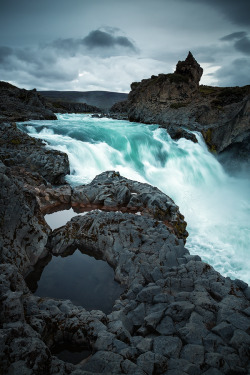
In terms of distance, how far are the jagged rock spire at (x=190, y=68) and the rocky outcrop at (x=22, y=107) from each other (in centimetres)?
3912

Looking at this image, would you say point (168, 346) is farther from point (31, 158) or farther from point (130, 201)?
point (31, 158)

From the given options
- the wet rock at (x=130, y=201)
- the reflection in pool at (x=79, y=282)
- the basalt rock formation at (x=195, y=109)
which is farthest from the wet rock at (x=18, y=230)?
the basalt rock formation at (x=195, y=109)

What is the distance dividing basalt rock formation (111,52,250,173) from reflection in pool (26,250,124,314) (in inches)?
1217

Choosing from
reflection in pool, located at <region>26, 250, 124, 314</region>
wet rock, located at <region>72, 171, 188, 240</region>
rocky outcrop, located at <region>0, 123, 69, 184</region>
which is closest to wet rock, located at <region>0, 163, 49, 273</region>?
reflection in pool, located at <region>26, 250, 124, 314</region>

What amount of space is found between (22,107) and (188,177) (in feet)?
130

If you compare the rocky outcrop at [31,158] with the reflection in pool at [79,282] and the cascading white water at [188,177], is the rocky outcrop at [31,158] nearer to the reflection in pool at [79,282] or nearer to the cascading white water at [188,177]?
the cascading white water at [188,177]

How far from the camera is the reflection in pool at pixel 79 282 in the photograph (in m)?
8.91

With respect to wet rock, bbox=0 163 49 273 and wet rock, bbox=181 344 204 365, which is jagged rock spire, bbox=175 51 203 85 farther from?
wet rock, bbox=181 344 204 365

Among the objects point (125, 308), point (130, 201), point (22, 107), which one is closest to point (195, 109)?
point (22, 107)

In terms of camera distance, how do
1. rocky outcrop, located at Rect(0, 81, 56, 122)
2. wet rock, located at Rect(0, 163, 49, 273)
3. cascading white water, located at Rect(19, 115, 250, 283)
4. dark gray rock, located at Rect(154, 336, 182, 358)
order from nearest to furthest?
dark gray rock, located at Rect(154, 336, 182, 358), wet rock, located at Rect(0, 163, 49, 273), cascading white water, located at Rect(19, 115, 250, 283), rocky outcrop, located at Rect(0, 81, 56, 122)

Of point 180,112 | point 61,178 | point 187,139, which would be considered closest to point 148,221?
point 61,178

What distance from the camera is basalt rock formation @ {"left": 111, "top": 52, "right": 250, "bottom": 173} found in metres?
34.8

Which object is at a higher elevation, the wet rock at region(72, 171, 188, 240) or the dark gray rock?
the wet rock at region(72, 171, 188, 240)

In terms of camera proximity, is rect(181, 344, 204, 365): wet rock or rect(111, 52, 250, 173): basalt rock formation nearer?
rect(181, 344, 204, 365): wet rock
